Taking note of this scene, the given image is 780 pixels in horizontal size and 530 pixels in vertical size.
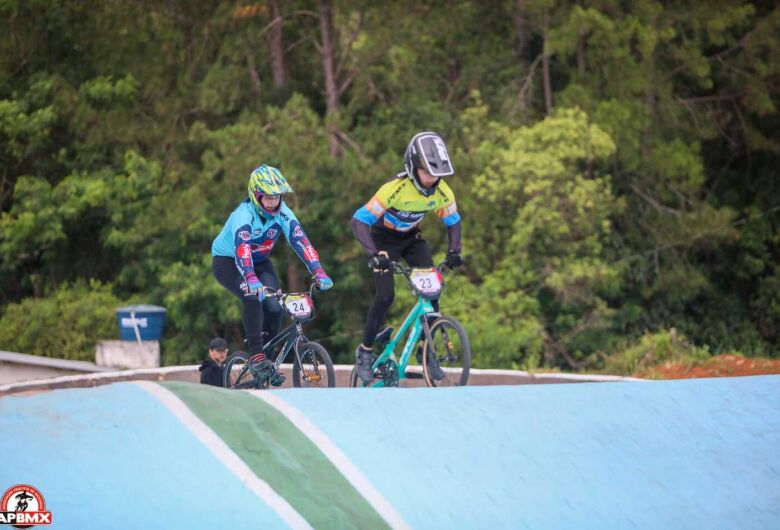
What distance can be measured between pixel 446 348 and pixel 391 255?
904 millimetres

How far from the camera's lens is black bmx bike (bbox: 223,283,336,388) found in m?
8.94

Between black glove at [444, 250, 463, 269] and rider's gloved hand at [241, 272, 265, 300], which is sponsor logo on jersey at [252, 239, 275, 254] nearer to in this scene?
rider's gloved hand at [241, 272, 265, 300]

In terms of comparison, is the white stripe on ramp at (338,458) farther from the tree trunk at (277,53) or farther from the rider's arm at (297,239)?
the tree trunk at (277,53)

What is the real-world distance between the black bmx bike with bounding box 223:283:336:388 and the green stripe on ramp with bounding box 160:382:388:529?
2362mm

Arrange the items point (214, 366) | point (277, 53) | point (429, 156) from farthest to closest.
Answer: point (277, 53) → point (214, 366) → point (429, 156)

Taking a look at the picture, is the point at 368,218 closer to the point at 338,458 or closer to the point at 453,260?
the point at 453,260

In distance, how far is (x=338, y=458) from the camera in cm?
632

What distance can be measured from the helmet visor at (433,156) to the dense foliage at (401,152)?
38.7 feet

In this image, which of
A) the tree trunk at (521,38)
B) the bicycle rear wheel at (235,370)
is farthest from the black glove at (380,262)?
the tree trunk at (521,38)

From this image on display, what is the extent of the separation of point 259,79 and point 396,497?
21541 mm

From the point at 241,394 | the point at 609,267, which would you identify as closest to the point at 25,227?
the point at 609,267

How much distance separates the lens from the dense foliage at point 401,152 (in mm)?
23125

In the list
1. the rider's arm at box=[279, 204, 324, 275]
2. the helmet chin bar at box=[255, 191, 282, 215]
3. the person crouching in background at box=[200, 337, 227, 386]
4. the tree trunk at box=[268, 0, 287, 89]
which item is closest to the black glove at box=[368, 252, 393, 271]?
the rider's arm at box=[279, 204, 324, 275]

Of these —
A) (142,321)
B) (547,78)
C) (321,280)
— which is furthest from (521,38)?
(321,280)
